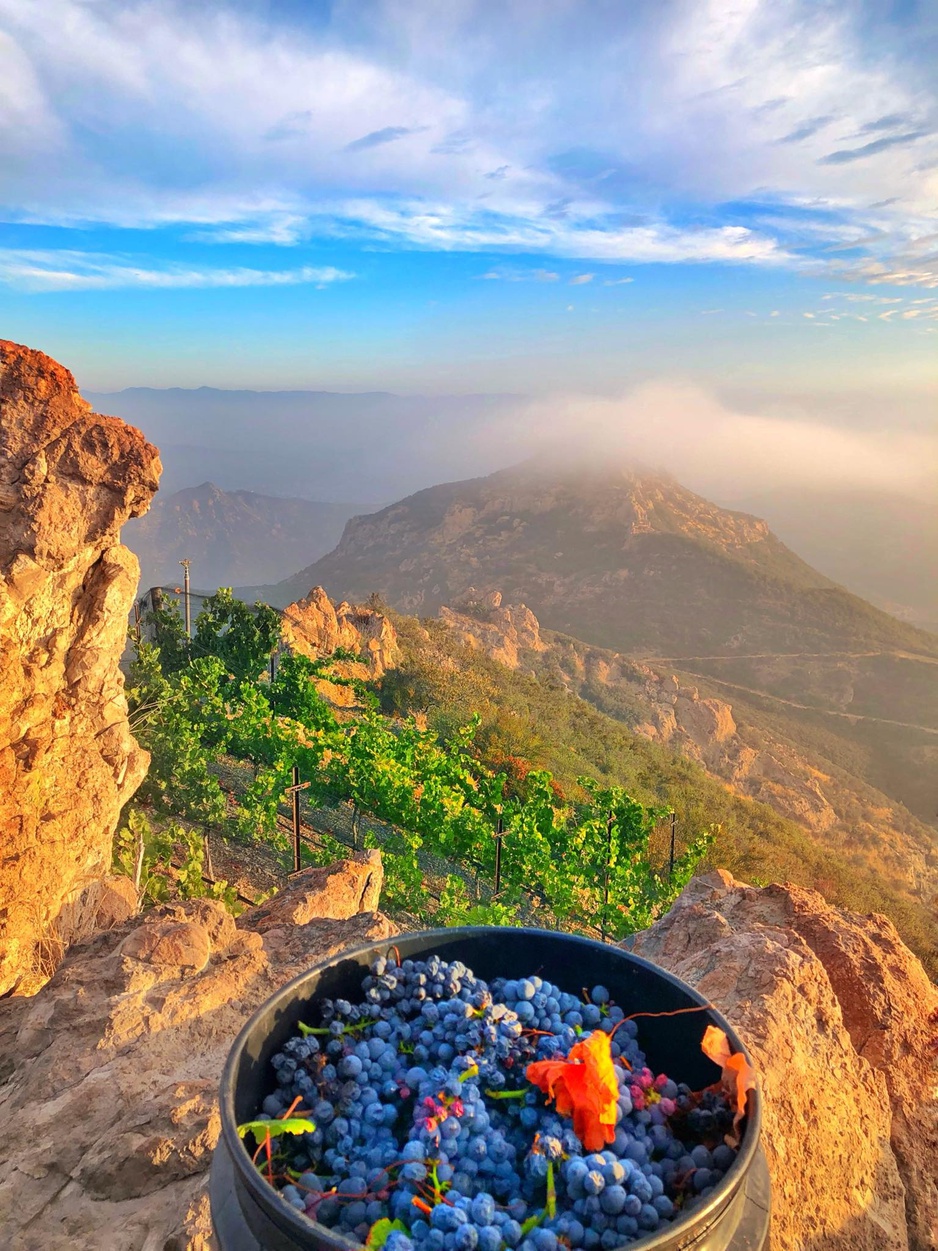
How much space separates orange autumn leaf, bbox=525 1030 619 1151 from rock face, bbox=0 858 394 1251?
1.46m

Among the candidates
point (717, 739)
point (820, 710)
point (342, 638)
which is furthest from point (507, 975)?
point (820, 710)

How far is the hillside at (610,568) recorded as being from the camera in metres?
68.4

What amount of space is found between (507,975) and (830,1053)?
205 cm

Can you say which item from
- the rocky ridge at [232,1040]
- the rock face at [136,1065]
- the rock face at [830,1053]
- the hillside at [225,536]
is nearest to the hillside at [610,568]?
the rock face at [830,1053]

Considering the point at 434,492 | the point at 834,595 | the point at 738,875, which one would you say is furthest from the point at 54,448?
the point at 434,492

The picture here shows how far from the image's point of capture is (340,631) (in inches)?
1156

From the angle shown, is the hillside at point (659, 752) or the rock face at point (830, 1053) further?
the hillside at point (659, 752)

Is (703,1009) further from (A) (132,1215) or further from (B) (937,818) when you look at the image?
(B) (937,818)

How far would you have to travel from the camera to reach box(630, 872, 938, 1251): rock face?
286 cm

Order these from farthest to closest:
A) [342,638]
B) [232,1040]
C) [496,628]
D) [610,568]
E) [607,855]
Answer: [610,568] → [496,628] → [342,638] → [607,855] → [232,1040]

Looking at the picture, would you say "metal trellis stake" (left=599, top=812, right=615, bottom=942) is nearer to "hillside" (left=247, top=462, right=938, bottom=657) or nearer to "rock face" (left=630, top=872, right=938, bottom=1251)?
"rock face" (left=630, top=872, right=938, bottom=1251)

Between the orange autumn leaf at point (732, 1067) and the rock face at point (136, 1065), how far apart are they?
70.9 inches

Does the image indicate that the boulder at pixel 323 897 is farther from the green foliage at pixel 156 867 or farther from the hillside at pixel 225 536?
the hillside at pixel 225 536

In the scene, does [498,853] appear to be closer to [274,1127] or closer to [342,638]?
[274,1127]
